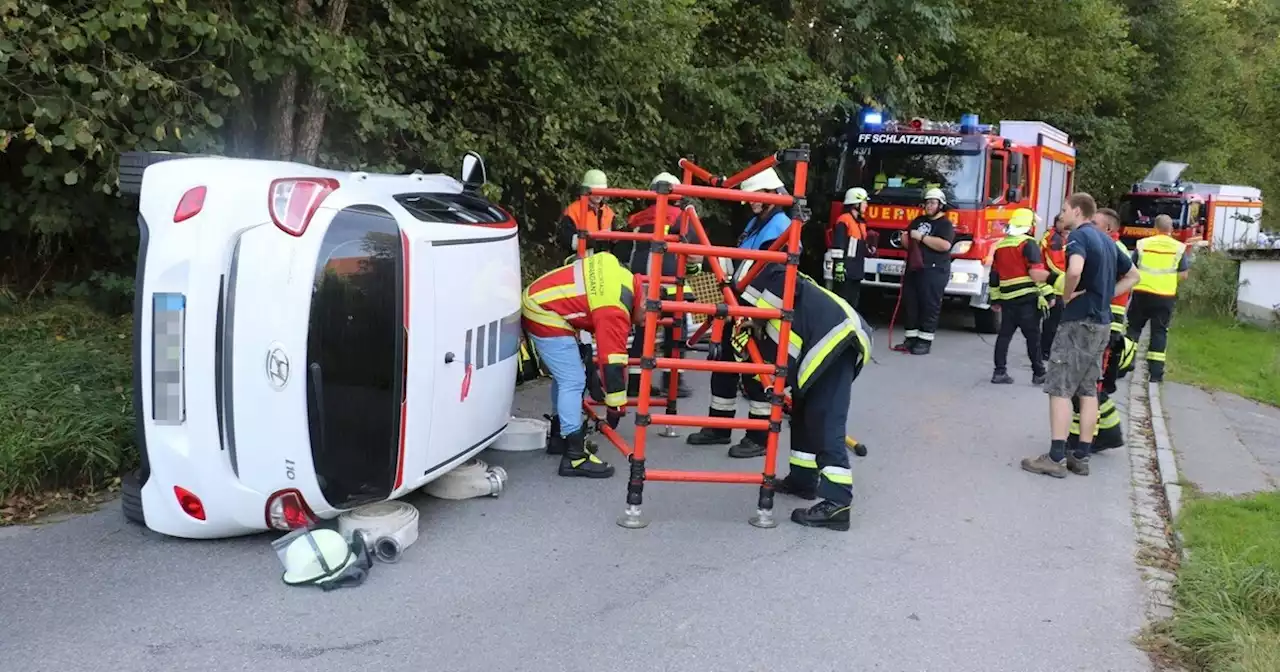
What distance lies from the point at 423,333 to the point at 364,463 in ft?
1.98

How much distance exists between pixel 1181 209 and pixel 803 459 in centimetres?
2313

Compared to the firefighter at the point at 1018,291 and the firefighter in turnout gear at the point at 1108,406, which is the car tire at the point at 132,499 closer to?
the firefighter in turnout gear at the point at 1108,406

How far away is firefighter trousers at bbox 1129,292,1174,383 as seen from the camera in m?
9.62

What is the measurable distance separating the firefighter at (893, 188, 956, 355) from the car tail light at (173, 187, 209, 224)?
858 centimetres

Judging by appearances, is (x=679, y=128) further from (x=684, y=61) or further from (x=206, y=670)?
(x=206, y=670)

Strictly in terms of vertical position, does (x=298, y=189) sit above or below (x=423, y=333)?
above

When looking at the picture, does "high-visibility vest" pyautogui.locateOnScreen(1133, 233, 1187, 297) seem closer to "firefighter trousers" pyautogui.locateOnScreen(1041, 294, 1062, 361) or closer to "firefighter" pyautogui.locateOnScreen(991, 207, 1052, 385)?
"firefighter trousers" pyautogui.locateOnScreen(1041, 294, 1062, 361)

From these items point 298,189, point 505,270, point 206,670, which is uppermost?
point 298,189

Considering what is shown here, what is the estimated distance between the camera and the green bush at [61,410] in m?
5.04

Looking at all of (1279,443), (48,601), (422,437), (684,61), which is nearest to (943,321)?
(684,61)

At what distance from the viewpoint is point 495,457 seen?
6.13m

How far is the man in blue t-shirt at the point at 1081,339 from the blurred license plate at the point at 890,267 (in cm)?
583

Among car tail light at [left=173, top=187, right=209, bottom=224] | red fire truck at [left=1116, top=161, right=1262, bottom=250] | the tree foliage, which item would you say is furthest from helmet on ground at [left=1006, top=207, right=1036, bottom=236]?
red fire truck at [left=1116, top=161, right=1262, bottom=250]

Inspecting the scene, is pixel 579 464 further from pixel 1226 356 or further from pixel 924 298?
pixel 1226 356
